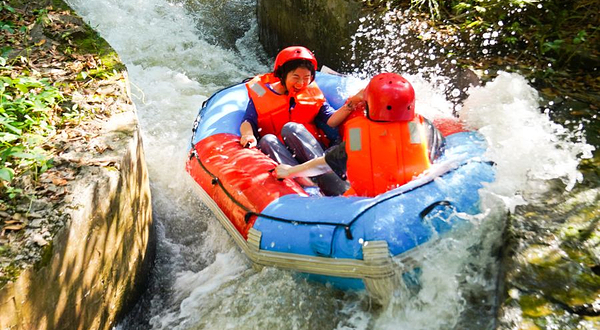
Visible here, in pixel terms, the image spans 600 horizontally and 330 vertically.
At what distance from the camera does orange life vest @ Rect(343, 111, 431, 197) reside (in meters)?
3.20

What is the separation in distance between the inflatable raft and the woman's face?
637 millimetres

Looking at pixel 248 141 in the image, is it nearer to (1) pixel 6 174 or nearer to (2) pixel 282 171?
(2) pixel 282 171

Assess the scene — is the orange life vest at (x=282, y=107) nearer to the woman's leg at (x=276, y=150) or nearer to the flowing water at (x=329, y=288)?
the woman's leg at (x=276, y=150)

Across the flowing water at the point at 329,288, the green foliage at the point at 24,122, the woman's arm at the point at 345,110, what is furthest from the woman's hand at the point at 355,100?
the green foliage at the point at 24,122

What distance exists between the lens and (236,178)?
3.77 metres

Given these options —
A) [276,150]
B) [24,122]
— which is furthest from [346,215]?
[24,122]

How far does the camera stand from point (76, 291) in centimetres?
→ 280

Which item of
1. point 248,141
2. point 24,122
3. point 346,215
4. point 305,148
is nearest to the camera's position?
point 346,215

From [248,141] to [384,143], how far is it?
1.29m

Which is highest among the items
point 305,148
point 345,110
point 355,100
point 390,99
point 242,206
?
point 390,99

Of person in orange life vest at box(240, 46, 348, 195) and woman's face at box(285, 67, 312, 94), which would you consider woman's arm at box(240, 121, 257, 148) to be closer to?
person in orange life vest at box(240, 46, 348, 195)

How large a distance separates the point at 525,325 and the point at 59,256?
2335 millimetres

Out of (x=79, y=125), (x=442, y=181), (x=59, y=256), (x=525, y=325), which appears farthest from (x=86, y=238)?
(x=525, y=325)

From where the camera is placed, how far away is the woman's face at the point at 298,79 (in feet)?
13.6
